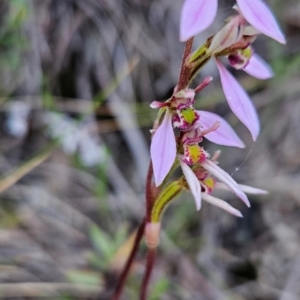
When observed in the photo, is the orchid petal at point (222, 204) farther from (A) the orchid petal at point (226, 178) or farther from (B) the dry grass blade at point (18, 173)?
(B) the dry grass blade at point (18, 173)

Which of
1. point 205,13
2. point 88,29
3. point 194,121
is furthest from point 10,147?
point 205,13

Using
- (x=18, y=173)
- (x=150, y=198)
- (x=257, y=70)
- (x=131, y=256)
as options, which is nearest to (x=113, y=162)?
(x=18, y=173)

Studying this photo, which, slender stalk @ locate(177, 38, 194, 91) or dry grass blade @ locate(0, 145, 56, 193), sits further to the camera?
dry grass blade @ locate(0, 145, 56, 193)

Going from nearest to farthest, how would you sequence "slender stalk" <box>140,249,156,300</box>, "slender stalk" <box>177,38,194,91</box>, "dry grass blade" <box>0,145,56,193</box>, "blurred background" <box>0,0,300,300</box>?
"slender stalk" <box>177,38,194,91</box> < "slender stalk" <box>140,249,156,300</box> < "dry grass blade" <box>0,145,56,193</box> < "blurred background" <box>0,0,300,300</box>

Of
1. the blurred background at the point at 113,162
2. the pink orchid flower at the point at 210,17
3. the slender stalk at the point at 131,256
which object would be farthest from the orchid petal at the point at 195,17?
the blurred background at the point at 113,162

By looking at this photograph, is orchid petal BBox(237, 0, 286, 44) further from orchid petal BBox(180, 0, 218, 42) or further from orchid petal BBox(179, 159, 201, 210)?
orchid petal BBox(179, 159, 201, 210)

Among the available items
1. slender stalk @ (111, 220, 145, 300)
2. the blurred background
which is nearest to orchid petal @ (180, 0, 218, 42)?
slender stalk @ (111, 220, 145, 300)
